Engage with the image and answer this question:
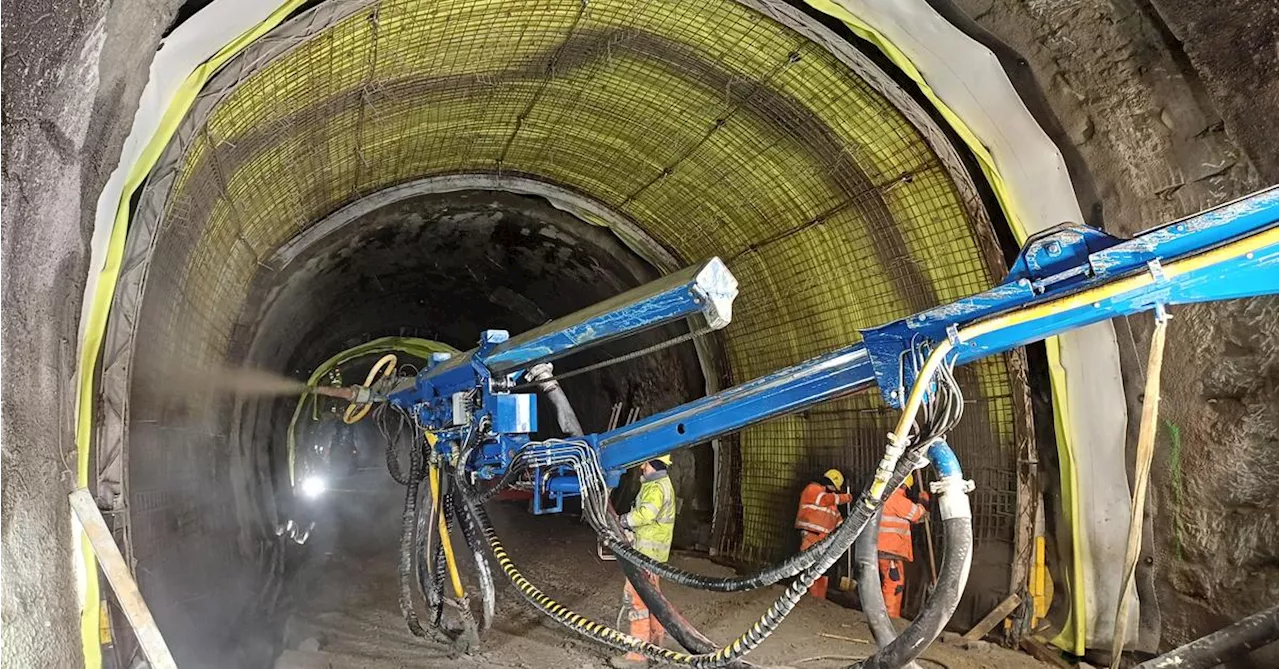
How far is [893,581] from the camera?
529cm

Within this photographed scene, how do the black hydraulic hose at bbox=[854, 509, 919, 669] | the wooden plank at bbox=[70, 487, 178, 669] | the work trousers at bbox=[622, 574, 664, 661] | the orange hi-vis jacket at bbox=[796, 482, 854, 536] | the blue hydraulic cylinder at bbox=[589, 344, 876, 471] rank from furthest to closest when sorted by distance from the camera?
the orange hi-vis jacket at bbox=[796, 482, 854, 536], the work trousers at bbox=[622, 574, 664, 661], the blue hydraulic cylinder at bbox=[589, 344, 876, 471], the black hydraulic hose at bbox=[854, 509, 919, 669], the wooden plank at bbox=[70, 487, 178, 669]

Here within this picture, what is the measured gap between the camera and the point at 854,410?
5668 mm

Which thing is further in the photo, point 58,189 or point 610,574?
point 610,574

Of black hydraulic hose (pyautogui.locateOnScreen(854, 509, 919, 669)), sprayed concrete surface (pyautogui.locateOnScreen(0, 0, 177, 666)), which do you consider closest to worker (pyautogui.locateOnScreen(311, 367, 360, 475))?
sprayed concrete surface (pyautogui.locateOnScreen(0, 0, 177, 666))

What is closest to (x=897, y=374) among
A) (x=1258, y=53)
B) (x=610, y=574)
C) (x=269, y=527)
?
(x=1258, y=53)

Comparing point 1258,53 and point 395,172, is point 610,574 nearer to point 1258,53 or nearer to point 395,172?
point 395,172

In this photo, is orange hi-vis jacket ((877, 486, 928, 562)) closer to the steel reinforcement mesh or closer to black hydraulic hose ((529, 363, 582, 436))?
the steel reinforcement mesh

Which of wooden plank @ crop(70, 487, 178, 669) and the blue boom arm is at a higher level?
the blue boom arm

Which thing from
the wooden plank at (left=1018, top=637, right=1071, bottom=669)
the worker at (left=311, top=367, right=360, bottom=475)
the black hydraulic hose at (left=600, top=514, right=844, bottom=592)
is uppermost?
the worker at (left=311, top=367, right=360, bottom=475)

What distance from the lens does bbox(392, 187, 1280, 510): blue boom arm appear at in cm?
225

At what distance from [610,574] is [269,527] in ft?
10.6

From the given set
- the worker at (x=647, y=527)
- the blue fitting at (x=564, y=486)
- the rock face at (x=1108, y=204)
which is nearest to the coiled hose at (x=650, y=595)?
the blue fitting at (x=564, y=486)

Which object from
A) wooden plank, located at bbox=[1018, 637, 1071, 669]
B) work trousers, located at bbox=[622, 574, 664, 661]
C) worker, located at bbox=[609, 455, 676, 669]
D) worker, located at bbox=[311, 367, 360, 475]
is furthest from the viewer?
worker, located at bbox=[311, 367, 360, 475]

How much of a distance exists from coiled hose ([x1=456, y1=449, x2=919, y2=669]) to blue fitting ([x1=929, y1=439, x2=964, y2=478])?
0.07 meters
